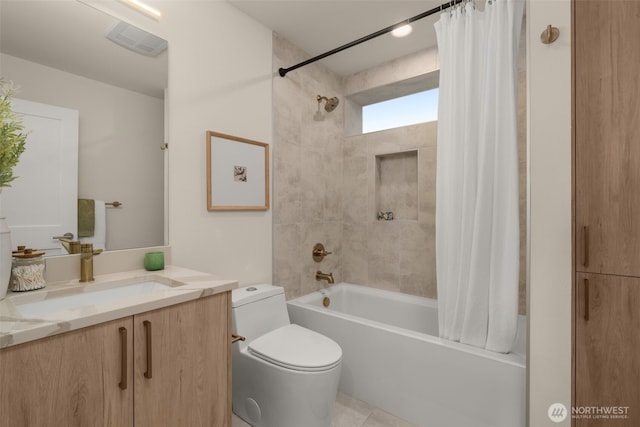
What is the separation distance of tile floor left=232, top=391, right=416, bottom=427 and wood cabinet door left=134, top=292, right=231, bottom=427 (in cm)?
68

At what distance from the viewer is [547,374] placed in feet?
4.35

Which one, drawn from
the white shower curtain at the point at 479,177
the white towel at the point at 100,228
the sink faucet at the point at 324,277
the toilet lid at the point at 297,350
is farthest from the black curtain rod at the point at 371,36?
the toilet lid at the point at 297,350

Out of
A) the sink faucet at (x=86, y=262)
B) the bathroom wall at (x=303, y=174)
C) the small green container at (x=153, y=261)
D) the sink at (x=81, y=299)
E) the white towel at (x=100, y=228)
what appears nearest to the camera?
the sink at (x=81, y=299)

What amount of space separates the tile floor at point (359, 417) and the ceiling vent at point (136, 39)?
211 centimetres

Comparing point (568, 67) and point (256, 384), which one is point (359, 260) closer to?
point (256, 384)

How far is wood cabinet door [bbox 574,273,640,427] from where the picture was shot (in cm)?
116

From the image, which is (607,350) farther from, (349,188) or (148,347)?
(349,188)

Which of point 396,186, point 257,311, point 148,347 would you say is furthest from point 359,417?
point 396,186

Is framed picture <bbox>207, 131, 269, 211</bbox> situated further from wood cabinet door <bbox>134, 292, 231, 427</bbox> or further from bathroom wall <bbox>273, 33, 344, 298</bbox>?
wood cabinet door <bbox>134, 292, 231, 427</bbox>

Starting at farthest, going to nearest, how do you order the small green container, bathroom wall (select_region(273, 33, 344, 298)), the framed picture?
1. bathroom wall (select_region(273, 33, 344, 298))
2. the framed picture
3. the small green container

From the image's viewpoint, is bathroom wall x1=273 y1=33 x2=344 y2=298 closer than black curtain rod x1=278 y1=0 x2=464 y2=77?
No

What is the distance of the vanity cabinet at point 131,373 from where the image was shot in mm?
789

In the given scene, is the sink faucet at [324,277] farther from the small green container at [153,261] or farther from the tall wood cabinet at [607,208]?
the tall wood cabinet at [607,208]

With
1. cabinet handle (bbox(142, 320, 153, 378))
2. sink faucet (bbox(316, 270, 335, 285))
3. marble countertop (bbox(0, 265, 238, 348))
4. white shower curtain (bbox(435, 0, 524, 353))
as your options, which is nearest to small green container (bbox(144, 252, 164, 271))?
marble countertop (bbox(0, 265, 238, 348))
